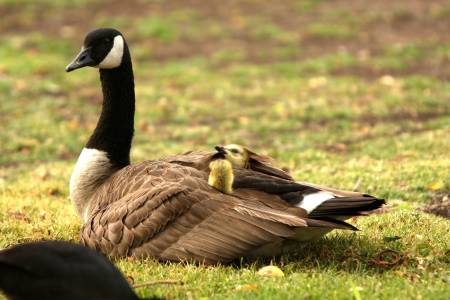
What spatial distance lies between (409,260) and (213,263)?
1.45m

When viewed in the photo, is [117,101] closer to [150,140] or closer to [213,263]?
[213,263]

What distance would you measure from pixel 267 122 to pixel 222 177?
25.2 feet

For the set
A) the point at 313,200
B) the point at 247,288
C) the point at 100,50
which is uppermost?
the point at 100,50

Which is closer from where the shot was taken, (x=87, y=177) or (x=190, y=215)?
(x=190, y=215)

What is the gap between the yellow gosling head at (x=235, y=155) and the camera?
6.06 m

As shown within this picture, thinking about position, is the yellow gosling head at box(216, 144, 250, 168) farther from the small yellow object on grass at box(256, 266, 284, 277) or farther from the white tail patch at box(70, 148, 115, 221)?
the white tail patch at box(70, 148, 115, 221)

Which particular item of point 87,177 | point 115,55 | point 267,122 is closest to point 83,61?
point 115,55

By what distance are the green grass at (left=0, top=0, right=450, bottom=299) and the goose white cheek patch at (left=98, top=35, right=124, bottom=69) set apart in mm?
1531

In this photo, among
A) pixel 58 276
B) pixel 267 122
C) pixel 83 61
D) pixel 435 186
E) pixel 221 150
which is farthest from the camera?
pixel 267 122

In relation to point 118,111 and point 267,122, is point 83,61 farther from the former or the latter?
point 267,122

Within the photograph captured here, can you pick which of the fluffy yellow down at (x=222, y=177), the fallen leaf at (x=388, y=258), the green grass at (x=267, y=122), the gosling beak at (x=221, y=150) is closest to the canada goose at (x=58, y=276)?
the green grass at (x=267, y=122)

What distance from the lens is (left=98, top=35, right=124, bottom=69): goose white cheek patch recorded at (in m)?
6.95

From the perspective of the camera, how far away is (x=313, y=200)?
5.55 m

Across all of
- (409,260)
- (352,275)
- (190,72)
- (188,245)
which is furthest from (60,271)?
(190,72)
